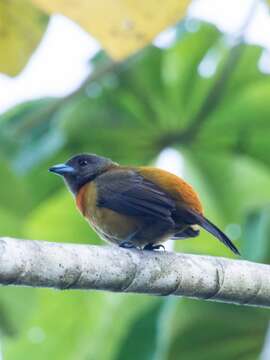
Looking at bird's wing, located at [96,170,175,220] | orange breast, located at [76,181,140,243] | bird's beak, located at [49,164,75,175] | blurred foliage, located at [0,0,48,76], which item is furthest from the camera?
bird's beak, located at [49,164,75,175]

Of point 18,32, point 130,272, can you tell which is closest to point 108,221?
point 18,32

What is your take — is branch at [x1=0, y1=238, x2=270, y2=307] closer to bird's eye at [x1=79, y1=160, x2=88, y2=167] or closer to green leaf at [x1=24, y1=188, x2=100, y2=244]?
bird's eye at [x1=79, y1=160, x2=88, y2=167]

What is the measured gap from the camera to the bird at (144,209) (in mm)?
4508

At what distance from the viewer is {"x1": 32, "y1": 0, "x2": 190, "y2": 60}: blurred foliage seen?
10.8ft

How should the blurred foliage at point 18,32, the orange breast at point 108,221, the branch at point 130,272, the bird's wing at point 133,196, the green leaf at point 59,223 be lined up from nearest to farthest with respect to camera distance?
the branch at point 130,272, the blurred foliage at point 18,32, the bird's wing at point 133,196, the orange breast at point 108,221, the green leaf at point 59,223

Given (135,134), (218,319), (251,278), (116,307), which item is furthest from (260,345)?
(251,278)

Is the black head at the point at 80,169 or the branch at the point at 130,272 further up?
the black head at the point at 80,169

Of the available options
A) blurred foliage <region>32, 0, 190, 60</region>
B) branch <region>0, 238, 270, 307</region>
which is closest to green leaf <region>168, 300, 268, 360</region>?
branch <region>0, 238, 270, 307</region>

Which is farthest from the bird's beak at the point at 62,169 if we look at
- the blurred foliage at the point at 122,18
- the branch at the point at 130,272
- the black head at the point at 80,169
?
the blurred foliage at the point at 122,18

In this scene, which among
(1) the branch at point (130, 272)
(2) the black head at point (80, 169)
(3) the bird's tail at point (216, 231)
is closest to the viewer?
(1) the branch at point (130, 272)

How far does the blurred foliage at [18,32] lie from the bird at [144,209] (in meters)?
0.82

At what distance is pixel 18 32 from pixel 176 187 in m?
0.95

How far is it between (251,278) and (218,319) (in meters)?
2.69

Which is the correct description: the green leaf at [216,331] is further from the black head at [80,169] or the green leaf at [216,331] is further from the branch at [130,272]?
the branch at [130,272]
